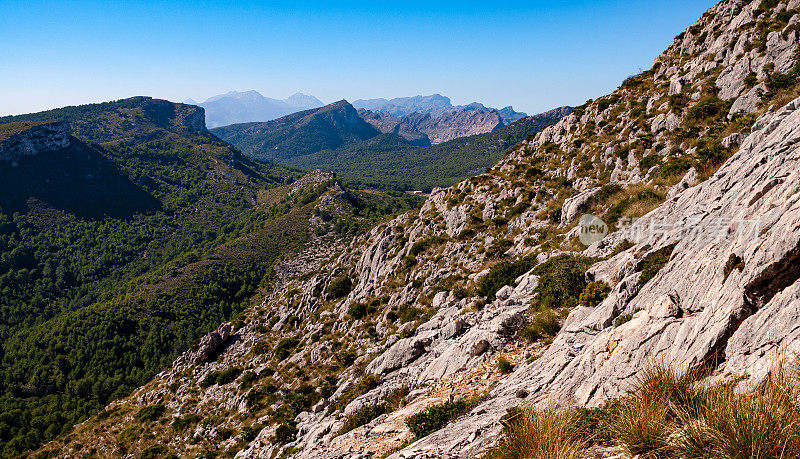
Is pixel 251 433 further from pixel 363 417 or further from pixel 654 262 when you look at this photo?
pixel 654 262

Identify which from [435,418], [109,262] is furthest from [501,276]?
[109,262]

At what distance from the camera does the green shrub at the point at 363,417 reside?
15.5 meters

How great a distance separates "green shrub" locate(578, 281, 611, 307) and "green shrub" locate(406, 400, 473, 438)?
723 cm

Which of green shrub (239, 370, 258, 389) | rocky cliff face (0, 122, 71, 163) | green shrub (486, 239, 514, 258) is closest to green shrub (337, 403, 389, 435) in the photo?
green shrub (486, 239, 514, 258)

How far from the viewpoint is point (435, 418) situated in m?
10.9

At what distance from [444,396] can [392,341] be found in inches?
574

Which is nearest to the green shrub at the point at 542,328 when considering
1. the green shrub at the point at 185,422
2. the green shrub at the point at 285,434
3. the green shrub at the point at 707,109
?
the green shrub at the point at 285,434

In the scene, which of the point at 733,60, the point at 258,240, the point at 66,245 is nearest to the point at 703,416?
the point at 733,60

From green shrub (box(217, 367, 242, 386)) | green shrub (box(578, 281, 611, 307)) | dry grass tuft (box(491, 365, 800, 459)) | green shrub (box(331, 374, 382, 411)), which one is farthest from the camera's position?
green shrub (box(217, 367, 242, 386))

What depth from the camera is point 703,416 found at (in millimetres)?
5125

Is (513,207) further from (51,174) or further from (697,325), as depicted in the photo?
(51,174)

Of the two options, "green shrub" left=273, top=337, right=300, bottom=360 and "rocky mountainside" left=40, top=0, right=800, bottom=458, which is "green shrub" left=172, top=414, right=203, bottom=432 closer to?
"rocky mountainside" left=40, top=0, right=800, bottom=458

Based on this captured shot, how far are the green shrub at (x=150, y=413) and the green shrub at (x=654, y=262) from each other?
48680 mm

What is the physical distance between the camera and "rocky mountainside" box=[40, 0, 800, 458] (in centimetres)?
883
